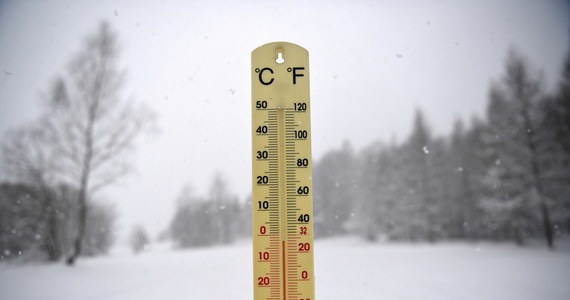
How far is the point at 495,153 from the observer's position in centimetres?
1150

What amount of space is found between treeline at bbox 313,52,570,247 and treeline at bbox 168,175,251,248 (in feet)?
10.3

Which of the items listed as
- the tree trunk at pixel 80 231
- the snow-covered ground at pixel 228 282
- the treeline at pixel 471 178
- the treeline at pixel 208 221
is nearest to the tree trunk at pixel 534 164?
the treeline at pixel 471 178

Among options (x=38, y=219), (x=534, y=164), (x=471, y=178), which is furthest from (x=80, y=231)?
(x=471, y=178)

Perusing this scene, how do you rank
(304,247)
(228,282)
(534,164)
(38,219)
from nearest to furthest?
(304,247)
(228,282)
(38,219)
(534,164)

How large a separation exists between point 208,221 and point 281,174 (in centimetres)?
943

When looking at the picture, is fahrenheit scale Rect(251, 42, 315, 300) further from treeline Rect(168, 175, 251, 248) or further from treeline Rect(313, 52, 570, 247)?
treeline Rect(313, 52, 570, 247)

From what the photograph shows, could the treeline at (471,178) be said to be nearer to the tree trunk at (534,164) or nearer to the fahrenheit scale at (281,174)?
the tree trunk at (534,164)

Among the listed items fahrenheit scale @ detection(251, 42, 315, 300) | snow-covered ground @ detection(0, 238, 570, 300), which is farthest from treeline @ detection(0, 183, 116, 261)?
fahrenheit scale @ detection(251, 42, 315, 300)

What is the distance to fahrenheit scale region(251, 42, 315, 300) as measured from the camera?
1.85 m

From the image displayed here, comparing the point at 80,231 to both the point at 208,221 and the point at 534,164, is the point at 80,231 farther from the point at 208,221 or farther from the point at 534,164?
the point at 534,164

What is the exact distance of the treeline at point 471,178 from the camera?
1041 centimetres

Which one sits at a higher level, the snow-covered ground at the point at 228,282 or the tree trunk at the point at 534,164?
the tree trunk at the point at 534,164

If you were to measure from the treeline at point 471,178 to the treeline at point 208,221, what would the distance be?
3128 mm

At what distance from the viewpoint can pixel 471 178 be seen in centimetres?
1408
